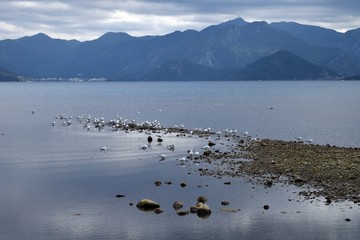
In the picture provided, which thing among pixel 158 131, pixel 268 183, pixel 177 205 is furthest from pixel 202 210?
pixel 158 131

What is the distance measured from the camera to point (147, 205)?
30750mm

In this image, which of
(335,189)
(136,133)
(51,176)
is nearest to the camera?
(335,189)

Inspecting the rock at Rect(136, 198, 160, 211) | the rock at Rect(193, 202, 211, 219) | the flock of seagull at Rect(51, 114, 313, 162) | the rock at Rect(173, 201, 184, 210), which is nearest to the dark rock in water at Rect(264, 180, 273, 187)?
the rock at Rect(193, 202, 211, 219)

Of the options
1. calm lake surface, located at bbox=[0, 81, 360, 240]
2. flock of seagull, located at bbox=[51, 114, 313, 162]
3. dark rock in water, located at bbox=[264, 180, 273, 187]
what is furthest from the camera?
flock of seagull, located at bbox=[51, 114, 313, 162]

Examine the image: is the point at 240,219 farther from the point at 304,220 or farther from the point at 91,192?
the point at 91,192

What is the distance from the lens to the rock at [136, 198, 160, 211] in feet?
100

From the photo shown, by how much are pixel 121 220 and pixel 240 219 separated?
21.5 feet

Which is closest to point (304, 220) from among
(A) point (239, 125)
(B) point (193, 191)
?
(B) point (193, 191)

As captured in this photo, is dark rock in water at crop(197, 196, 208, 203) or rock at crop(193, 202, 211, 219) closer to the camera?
rock at crop(193, 202, 211, 219)

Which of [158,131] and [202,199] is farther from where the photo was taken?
[158,131]

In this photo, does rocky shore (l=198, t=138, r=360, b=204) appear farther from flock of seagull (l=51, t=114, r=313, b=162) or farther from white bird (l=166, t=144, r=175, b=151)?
white bird (l=166, t=144, r=175, b=151)

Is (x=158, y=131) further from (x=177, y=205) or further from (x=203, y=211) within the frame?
(x=203, y=211)

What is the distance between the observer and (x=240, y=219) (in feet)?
93.4

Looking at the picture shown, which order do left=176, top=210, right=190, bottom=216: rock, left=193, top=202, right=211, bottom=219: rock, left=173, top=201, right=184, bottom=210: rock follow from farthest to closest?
1. left=173, top=201, right=184, bottom=210: rock
2. left=176, top=210, right=190, bottom=216: rock
3. left=193, top=202, right=211, bottom=219: rock
